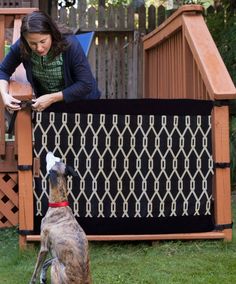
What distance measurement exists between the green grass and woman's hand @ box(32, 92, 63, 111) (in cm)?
93

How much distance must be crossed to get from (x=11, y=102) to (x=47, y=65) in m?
0.40

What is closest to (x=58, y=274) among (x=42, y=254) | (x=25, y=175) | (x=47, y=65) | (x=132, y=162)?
(x=42, y=254)

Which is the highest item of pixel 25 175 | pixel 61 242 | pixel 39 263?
pixel 25 175

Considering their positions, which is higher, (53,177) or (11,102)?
(11,102)

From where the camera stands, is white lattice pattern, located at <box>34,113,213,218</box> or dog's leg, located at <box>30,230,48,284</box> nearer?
dog's leg, located at <box>30,230,48,284</box>

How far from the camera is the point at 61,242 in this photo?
309 cm

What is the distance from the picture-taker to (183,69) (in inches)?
203

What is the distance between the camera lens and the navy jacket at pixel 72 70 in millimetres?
4016

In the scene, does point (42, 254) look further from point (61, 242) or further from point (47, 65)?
point (47, 65)

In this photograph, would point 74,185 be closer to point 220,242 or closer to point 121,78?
point 220,242

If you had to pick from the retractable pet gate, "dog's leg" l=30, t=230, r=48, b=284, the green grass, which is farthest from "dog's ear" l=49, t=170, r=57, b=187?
the retractable pet gate

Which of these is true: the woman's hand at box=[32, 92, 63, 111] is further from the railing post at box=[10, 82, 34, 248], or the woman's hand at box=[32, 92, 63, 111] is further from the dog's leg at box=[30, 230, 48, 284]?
the dog's leg at box=[30, 230, 48, 284]

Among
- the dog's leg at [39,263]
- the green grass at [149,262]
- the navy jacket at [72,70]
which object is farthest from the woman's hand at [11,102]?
the dog's leg at [39,263]

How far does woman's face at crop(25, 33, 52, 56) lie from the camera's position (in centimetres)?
379
